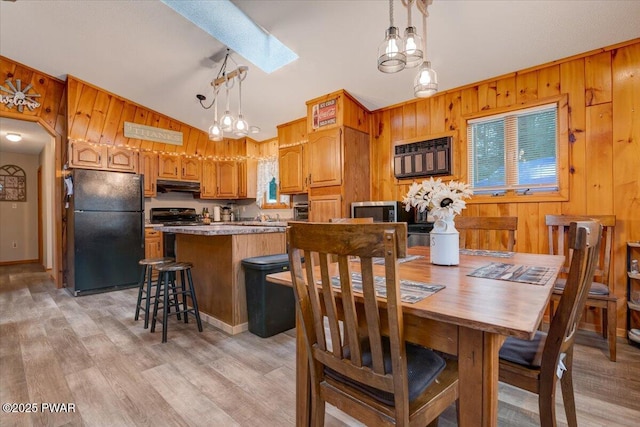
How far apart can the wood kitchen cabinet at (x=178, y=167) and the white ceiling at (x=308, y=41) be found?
3.73ft

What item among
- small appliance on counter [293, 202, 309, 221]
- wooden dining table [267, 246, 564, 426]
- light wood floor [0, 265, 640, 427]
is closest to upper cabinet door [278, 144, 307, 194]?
small appliance on counter [293, 202, 309, 221]

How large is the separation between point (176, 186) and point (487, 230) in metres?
4.75

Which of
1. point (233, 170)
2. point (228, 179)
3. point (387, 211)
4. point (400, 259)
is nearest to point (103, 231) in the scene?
point (228, 179)

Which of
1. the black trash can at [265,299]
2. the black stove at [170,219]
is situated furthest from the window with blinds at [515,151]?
the black stove at [170,219]

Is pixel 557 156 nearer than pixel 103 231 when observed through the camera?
Yes

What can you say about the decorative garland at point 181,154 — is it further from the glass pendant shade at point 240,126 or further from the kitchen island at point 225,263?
the glass pendant shade at point 240,126

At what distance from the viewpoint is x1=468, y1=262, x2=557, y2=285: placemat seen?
122 centimetres

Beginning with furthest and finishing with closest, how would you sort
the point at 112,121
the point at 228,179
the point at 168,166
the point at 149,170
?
the point at 228,179 < the point at 168,166 < the point at 149,170 < the point at 112,121

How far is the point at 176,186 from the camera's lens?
17.4 feet

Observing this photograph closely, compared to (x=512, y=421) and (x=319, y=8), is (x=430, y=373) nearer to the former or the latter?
(x=512, y=421)

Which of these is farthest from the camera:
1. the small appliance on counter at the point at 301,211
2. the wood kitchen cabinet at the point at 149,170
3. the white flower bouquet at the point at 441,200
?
the wood kitchen cabinet at the point at 149,170

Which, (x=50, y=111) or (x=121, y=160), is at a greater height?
(x=50, y=111)

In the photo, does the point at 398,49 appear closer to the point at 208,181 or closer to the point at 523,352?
the point at 523,352

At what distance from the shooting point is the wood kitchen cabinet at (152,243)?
15.6 ft
